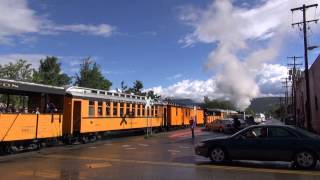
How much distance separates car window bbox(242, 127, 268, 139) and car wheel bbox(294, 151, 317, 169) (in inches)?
50.0

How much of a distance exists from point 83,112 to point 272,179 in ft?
51.7

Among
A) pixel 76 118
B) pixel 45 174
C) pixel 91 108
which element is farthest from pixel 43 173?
pixel 91 108

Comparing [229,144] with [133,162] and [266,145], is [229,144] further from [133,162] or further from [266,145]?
[133,162]

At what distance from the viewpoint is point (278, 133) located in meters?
15.4

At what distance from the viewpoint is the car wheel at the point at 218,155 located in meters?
16.1

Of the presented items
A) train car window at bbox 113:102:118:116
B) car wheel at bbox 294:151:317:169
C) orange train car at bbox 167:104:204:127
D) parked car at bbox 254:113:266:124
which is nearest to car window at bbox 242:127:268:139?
car wheel at bbox 294:151:317:169

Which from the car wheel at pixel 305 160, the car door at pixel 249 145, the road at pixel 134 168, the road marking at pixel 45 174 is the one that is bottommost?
the road marking at pixel 45 174

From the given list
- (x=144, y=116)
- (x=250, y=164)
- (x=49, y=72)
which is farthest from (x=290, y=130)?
(x=49, y=72)

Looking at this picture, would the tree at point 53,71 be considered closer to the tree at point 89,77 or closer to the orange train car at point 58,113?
the tree at point 89,77

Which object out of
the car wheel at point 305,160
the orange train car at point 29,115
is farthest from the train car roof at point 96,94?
the car wheel at point 305,160

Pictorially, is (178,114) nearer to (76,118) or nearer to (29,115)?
(76,118)

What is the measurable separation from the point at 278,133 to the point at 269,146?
1.81ft

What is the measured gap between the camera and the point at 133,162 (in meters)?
16.8

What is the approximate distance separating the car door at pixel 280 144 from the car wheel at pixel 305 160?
23cm
